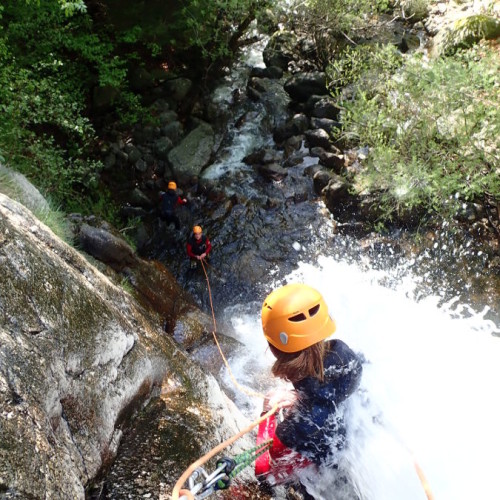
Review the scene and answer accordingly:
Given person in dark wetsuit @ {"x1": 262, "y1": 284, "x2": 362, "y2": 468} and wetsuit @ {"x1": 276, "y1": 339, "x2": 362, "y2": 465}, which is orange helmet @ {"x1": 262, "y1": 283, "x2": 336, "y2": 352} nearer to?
person in dark wetsuit @ {"x1": 262, "y1": 284, "x2": 362, "y2": 468}

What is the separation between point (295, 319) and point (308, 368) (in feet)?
0.99

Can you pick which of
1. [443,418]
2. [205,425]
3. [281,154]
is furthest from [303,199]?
[205,425]

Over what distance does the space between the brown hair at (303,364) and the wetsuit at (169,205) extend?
20.5 feet

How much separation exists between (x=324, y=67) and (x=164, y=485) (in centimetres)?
1142

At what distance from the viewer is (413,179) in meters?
6.83

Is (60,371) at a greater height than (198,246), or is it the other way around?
(60,371)

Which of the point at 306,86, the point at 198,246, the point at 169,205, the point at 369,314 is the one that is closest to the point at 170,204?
the point at 169,205

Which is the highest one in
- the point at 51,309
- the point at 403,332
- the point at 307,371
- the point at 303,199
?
the point at 51,309

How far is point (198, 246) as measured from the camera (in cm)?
769

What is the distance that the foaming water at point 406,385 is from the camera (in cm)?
301

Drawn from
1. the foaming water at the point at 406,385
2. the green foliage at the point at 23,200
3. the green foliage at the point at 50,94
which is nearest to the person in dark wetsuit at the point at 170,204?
the green foliage at the point at 50,94

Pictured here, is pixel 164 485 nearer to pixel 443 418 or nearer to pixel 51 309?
pixel 51 309

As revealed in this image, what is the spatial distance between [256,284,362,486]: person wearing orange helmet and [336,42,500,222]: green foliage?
14.6ft

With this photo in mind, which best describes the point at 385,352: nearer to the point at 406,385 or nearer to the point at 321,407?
the point at 406,385
